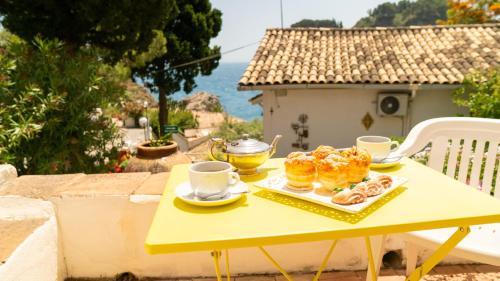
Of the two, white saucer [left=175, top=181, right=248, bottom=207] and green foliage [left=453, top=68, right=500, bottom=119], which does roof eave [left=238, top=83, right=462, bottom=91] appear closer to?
green foliage [left=453, top=68, right=500, bottom=119]

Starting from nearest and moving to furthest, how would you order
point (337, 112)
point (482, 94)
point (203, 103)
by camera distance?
point (482, 94)
point (337, 112)
point (203, 103)

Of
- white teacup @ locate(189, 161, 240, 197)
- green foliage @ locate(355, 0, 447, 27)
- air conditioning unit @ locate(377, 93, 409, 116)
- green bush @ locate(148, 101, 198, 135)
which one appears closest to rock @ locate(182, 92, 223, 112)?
green bush @ locate(148, 101, 198, 135)

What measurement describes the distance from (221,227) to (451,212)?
2.40 feet

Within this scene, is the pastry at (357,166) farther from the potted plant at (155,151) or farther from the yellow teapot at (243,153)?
the potted plant at (155,151)

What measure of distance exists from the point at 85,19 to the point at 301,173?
6.54 meters

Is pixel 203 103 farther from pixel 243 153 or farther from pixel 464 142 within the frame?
pixel 243 153

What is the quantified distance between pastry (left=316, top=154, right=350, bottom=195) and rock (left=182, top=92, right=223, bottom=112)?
25937mm

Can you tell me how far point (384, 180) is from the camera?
1.38 m

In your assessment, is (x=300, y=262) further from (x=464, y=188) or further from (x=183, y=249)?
(x=183, y=249)

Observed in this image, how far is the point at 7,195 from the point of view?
2016 millimetres

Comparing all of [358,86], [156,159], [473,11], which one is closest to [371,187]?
[156,159]

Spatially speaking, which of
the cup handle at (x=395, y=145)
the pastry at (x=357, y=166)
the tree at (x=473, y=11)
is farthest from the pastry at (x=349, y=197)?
the tree at (x=473, y=11)

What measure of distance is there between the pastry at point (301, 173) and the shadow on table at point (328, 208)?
0.20 ft

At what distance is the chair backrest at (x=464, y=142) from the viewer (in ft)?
6.93
